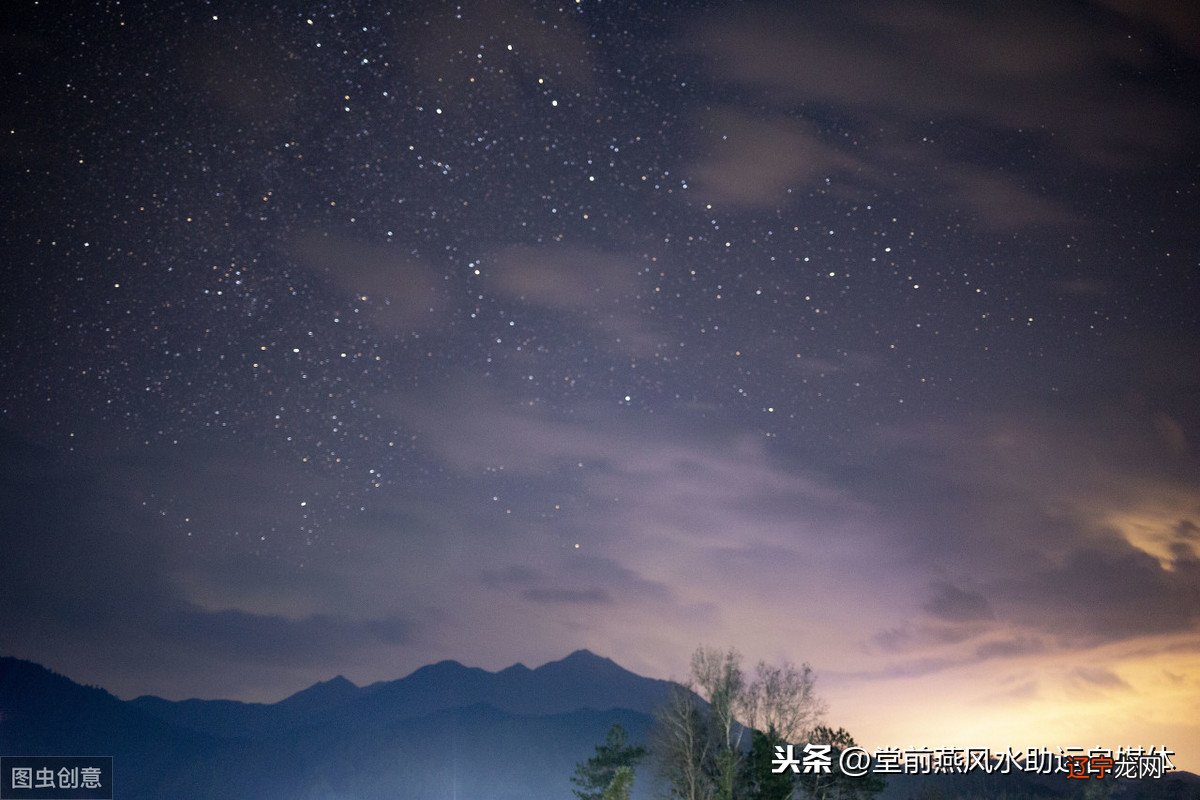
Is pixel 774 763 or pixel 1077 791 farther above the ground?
pixel 774 763

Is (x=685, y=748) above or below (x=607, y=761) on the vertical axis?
above

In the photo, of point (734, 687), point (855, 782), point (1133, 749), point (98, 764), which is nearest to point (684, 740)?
point (734, 687)

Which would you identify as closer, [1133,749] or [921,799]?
[1133,749]

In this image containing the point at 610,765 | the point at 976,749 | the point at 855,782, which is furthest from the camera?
the point at 610,765

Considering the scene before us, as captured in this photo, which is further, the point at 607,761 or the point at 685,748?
the point at 607,761

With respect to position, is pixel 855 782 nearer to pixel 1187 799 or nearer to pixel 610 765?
pixel 610 765

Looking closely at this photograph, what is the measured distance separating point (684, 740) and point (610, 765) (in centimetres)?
1565

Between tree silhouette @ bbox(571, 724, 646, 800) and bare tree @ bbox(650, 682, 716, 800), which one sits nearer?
bare tree @ bbox(650, 682, 716, 800)

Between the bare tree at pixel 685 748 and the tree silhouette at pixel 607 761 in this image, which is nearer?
the bare tree at pixel 685 748

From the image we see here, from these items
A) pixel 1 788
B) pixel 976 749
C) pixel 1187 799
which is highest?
pixel 976 749

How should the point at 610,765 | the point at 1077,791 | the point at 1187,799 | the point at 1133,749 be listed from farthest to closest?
the point at 1187,799 → the point at 1077,791 → the point at 610,765 → the point at 1133,749

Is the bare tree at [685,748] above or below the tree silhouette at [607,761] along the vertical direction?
above

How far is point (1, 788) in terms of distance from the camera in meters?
61.3

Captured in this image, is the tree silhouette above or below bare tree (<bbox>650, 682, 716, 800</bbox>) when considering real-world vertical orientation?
below
